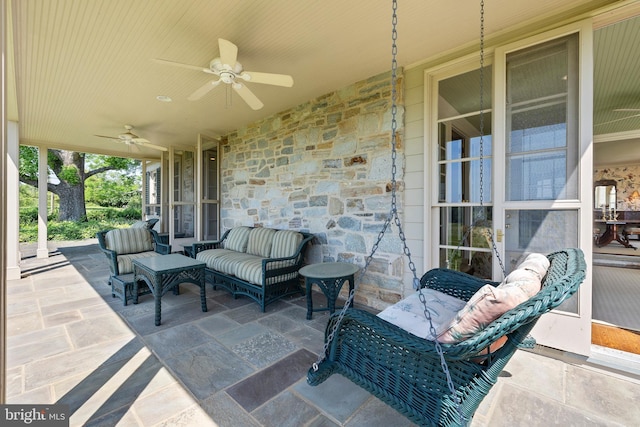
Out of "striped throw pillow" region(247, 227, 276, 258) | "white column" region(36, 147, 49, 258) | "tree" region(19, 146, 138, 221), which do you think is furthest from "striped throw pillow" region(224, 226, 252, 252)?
"tree" region(19, 146, 138, 221)

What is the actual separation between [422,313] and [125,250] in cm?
411

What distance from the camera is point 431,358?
3.84 ft

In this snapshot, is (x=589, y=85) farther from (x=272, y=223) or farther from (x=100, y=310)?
(x=100, y=310)

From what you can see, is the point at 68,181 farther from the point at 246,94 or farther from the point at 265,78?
the point at 265,78

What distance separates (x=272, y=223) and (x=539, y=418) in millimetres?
3728

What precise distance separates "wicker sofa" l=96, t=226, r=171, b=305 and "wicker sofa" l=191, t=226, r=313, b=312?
652mm

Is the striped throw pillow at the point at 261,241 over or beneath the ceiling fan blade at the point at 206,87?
beneath

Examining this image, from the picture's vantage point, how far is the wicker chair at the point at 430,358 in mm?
1022

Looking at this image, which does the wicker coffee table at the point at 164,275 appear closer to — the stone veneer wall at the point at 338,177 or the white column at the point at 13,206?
the stone veneer wall at the point at 338,177

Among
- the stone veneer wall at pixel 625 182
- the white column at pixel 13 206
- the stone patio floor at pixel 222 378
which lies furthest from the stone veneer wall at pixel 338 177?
the stone veneer wall at pixel 625 182

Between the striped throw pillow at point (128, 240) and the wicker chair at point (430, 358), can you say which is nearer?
the wicker chair at point (430, 358)

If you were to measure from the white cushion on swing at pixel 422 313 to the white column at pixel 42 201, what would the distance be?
778 cm

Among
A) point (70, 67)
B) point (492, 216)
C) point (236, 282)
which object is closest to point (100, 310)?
point (236, 282)

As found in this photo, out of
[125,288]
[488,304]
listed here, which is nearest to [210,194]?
[125,288]
